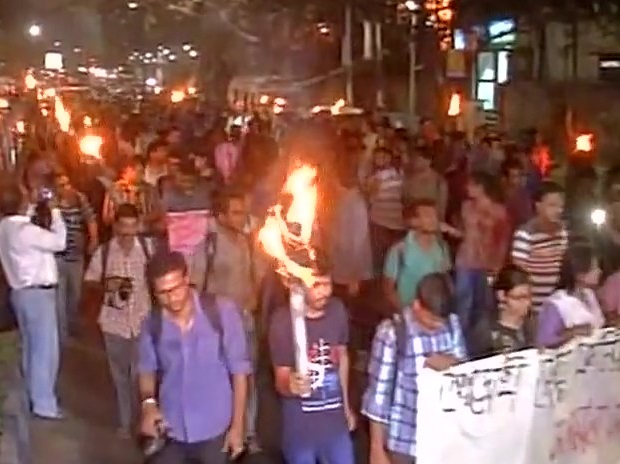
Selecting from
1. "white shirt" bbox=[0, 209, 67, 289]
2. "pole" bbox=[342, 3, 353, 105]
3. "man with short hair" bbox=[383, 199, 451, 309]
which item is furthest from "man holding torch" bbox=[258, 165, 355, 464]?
"pole" bbox=[342, 3, 353, 105]

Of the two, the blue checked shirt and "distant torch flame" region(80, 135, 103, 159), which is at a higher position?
"distant torch flame" region(80, 135, 103, 159)

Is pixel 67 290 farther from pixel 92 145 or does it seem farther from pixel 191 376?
pixel 191 376

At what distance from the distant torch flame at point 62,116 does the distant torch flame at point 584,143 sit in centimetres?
687

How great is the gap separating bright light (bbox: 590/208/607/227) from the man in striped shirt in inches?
34.0

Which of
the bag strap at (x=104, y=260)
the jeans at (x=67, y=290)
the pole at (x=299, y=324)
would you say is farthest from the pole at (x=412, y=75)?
the pole at (x=299, y=324)

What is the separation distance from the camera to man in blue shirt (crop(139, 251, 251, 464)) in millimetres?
6668

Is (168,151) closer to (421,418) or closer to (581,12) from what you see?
(421,418)

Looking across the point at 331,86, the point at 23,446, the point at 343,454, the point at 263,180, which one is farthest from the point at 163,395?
the point at 331,86

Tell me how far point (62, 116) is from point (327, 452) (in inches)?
577

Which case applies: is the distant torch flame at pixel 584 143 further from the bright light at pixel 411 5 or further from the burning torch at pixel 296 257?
the burning torch at pixel 296 257

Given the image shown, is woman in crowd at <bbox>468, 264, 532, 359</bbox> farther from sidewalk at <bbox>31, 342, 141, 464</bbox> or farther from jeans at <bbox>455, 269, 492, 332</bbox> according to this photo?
sidewalk at <bbox>31, 342, 141, 464</bbox>

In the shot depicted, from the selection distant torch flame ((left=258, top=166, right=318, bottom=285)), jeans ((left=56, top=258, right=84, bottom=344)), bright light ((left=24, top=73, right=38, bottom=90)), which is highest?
bright light ((left=24, top=73, right=38, bottom=90))

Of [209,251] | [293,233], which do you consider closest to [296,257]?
[293,233]

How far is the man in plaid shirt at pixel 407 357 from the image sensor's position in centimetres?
688
